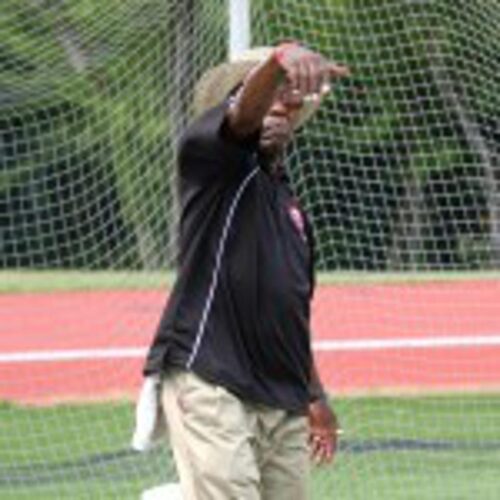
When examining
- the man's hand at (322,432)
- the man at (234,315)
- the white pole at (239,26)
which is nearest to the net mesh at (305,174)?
the white pole at (239,26)

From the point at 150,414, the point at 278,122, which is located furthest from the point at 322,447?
the point at 278,122

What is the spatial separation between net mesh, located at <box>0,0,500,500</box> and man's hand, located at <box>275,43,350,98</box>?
388cm

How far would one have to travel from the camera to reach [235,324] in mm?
4734

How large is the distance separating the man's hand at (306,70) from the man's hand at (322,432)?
1.48 m

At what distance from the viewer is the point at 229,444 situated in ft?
15.3

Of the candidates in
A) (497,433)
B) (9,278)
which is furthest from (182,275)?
(9,278)

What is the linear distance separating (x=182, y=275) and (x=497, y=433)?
18.6 ft

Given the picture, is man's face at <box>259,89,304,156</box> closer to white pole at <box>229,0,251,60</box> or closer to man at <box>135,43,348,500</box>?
man at <box>135,43,348,500</box>

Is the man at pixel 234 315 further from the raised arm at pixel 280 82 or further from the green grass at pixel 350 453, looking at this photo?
the green grass at pixel 350 453

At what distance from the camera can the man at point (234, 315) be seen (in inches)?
184

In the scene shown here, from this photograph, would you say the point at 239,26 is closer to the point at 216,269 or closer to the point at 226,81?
the point at 226,81

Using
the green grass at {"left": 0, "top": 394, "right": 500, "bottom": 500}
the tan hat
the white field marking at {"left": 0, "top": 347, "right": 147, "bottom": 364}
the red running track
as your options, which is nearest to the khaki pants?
the tan hat

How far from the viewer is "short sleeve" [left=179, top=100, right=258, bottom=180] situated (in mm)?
4492

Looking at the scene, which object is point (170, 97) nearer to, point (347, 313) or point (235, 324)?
point (235, 324)
